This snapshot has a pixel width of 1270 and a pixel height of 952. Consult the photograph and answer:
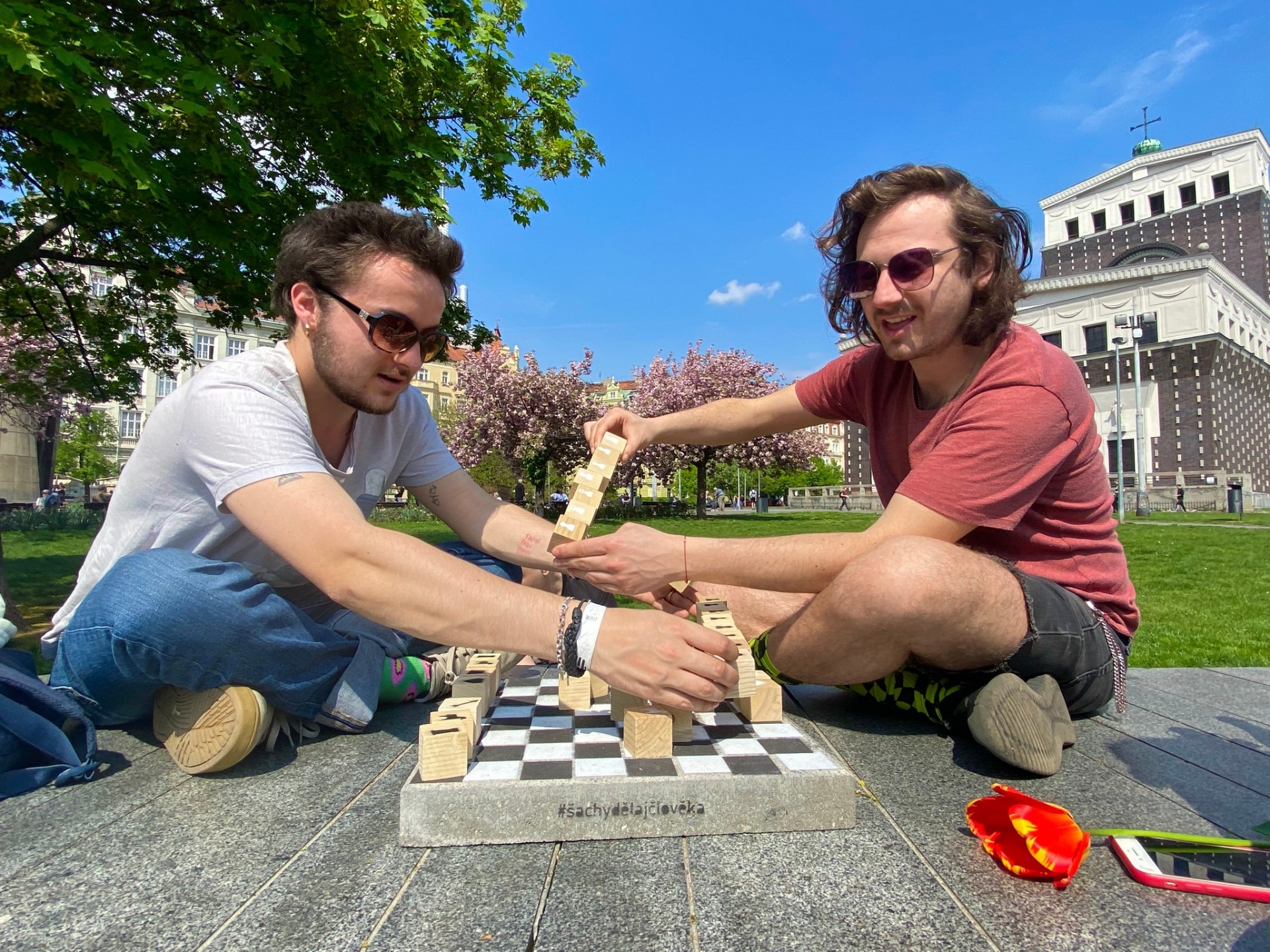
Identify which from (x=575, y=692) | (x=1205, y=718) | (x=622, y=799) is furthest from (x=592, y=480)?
(x=1205, y=718)

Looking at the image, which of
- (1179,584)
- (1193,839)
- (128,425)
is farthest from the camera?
(128,425)

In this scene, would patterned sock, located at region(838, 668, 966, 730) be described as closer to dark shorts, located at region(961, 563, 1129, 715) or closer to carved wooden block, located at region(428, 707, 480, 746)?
dark shorts, located at region(961, 563, 1129, 715)

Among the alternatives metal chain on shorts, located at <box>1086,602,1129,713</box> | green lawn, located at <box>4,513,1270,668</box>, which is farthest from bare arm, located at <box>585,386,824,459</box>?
metal chain on shorts, located at <box>1086,602,1129,713</box>

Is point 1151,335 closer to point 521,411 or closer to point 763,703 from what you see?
point 521,411

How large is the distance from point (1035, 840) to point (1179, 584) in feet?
30.8

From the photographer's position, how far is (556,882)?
133 centimetres

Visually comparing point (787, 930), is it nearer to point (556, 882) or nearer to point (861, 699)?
point (556, 882)

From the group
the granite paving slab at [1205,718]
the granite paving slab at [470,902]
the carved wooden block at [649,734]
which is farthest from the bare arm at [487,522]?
the granite paving slab at [1205,718]

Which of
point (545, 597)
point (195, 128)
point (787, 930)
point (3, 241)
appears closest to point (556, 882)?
point (787, 930)

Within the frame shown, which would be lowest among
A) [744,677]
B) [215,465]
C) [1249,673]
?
[1249,673]

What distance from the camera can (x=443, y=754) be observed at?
1498mm

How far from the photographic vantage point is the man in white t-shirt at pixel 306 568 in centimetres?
169

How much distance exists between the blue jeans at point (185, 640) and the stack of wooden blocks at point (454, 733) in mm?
485

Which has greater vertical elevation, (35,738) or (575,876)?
(35,738)
